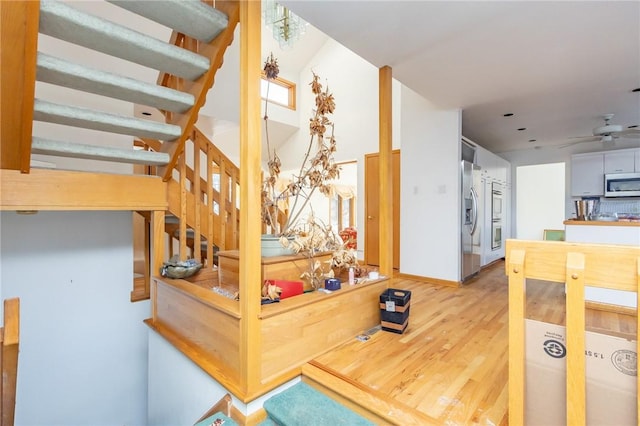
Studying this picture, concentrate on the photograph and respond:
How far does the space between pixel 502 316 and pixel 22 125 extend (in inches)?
145

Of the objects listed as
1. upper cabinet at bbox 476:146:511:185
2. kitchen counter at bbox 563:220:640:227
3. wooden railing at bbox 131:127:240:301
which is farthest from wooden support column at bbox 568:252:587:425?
upper cabinet at bbox 476:146:511:185

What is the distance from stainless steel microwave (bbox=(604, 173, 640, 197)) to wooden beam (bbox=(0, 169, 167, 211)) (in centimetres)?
652

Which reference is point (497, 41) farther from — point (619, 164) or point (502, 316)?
point (619, 164)

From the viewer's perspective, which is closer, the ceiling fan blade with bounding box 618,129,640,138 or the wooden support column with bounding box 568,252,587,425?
the wooden support column with bounding box 568,252,587,425

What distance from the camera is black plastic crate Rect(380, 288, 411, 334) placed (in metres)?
2.25

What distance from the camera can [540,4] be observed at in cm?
187

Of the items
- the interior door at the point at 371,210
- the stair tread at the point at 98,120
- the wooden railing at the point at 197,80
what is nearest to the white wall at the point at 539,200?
the interior door at the point at 371,210

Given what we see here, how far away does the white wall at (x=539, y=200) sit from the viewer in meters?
6.57

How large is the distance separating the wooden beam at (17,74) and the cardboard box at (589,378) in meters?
2.34

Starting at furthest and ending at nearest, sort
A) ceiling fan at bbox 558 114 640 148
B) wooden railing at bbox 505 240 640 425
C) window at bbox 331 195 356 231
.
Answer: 1. window at bbox 331 195 356 231
2. ceiling fan at bbox 558 114 640 148
3. wooden railing at bbox 505 240 640 425

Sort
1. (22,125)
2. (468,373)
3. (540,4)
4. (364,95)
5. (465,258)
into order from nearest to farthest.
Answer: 1. (22,125)
2. (468,373)
3. (540,4)
4. (465,258)
5. (364,95)

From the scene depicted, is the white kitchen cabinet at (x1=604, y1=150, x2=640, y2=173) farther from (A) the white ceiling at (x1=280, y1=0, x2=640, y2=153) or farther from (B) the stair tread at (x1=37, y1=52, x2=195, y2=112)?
(B) the stair tread at (x1=37, y1=52, x2=195, y2=112)

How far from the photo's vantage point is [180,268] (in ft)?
7.72

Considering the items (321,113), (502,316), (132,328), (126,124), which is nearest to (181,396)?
(132,328)
